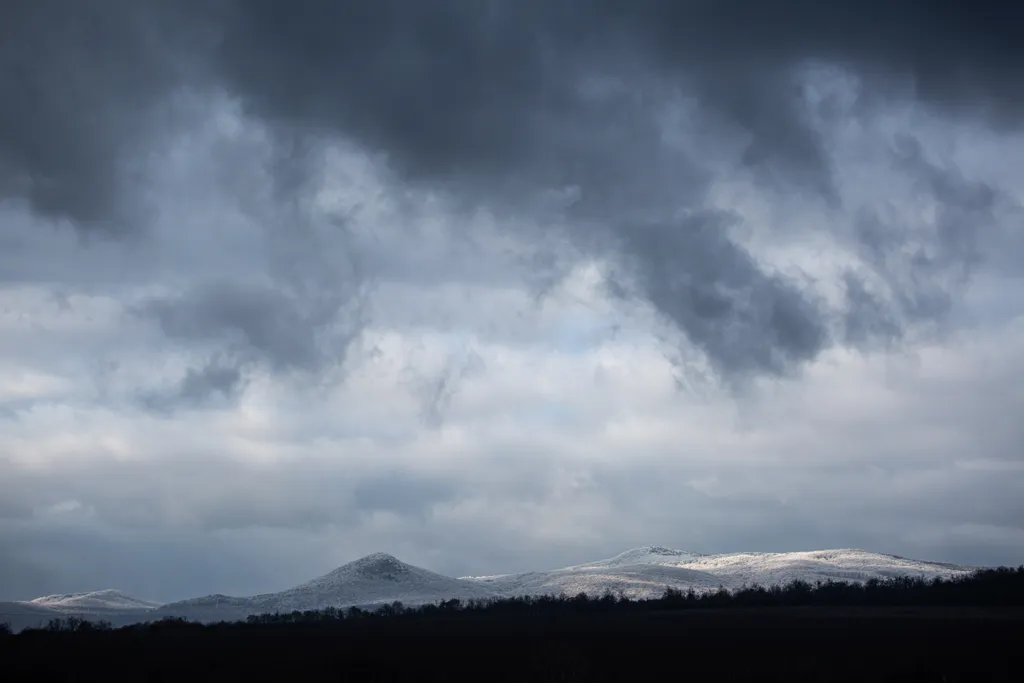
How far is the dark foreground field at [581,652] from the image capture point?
6994 cm

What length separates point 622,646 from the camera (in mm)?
93375

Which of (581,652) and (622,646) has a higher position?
(622,646)

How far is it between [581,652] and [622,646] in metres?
9.56

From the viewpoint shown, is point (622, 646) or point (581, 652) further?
point (622, 646)

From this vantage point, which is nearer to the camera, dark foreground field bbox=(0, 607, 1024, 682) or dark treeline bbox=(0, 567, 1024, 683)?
dark foreground field bbox=(0, 607, 1024, 682)

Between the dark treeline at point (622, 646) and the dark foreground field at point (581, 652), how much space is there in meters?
0.19

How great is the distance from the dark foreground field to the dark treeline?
0.62 feet

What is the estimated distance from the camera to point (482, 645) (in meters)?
99.1

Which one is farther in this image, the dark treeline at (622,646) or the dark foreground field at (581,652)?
the dark treeline at (622,646)

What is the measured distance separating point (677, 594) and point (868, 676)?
12607 cm

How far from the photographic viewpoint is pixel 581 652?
85.1 metres

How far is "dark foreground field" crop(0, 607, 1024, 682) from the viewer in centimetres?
6994

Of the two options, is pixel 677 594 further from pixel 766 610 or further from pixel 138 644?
pixel 138 644

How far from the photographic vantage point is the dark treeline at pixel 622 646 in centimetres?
7156
